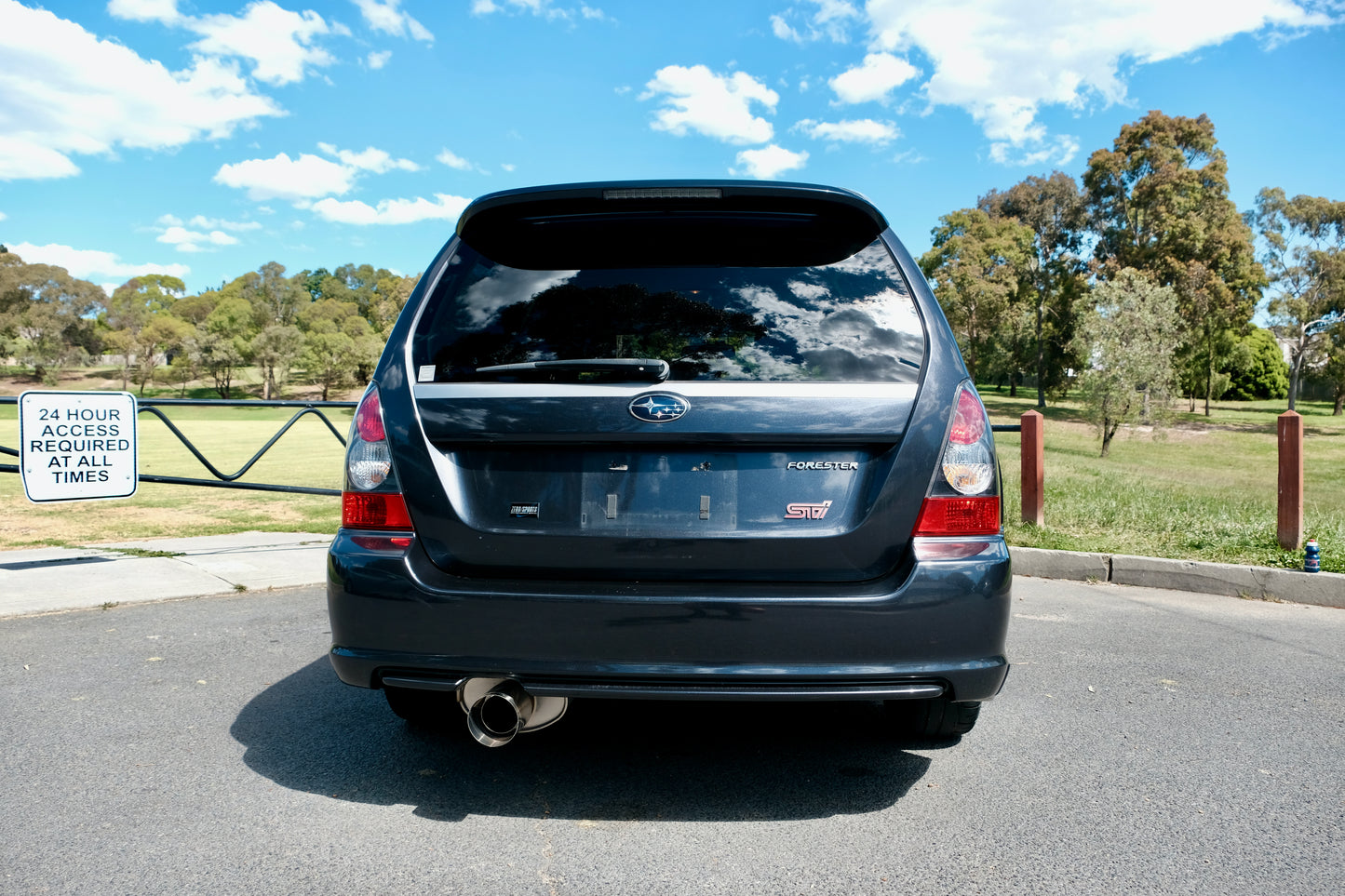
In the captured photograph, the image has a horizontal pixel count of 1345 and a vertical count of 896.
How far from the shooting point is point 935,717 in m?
3.29

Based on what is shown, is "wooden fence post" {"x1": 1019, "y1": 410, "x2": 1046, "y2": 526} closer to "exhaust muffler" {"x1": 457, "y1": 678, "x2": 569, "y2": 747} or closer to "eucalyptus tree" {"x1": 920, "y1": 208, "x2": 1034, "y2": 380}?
"exhaust muffler" {"x1": 457, "y1": 678, "x2": 569, "y2": 747}

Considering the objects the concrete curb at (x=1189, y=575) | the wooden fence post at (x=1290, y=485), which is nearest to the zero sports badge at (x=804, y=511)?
the concrete curb at (x=1189, y=575)

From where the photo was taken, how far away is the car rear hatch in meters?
2.67

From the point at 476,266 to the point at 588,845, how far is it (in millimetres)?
1718

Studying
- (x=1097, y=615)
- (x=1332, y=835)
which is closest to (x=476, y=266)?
(x=1332, y=835)

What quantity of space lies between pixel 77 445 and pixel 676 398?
5668 millimetres

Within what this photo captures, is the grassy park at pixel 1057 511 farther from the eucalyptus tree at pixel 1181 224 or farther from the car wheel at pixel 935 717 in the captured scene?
the eucalyptus tree at pixel 1181 224

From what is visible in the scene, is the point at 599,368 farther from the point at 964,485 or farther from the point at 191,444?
the point at 191,444

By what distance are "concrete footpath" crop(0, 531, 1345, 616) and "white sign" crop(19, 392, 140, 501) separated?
58 centimetres

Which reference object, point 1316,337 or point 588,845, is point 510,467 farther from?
point 1316,337

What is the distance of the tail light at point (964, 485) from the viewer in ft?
8.87

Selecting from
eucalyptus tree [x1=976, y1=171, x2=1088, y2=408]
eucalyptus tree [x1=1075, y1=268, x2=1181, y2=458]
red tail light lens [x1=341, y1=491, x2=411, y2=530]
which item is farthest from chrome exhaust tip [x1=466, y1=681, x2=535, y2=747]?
eucalyptus tree [x1=976, y1=171, x2=1088, y2=408]

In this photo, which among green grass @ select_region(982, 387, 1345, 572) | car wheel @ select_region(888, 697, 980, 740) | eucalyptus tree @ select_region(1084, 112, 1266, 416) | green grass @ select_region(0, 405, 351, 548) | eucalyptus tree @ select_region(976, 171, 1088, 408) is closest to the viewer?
car wheel @ select_region(888, 697, 980, 740)

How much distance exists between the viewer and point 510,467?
108 inches
